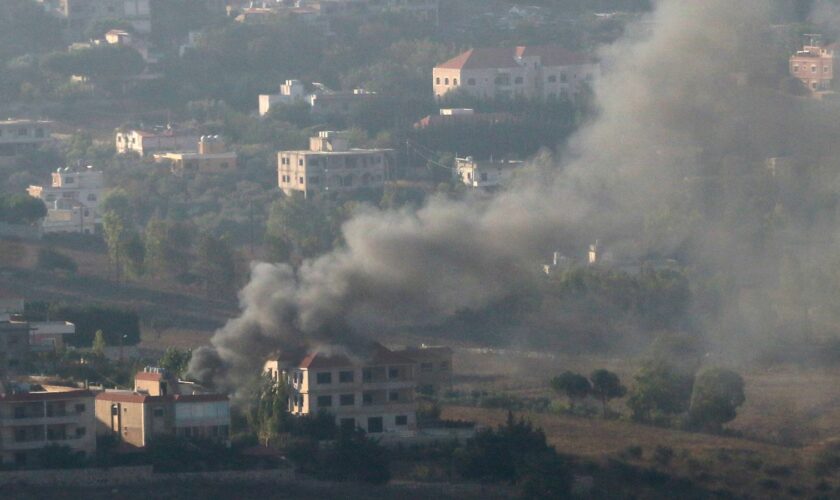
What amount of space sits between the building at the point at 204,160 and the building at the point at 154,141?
0.94 m

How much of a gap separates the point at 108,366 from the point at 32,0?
4533 cm

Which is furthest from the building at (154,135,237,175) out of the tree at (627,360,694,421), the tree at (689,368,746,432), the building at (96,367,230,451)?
the building at (96,367,230,451)

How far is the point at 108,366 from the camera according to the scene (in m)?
39.1

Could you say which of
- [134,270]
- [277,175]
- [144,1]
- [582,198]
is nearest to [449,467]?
[582,198]

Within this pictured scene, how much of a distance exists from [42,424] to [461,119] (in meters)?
33.0

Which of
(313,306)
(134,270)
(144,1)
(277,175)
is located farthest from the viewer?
(144,1)

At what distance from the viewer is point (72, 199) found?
57.2 m

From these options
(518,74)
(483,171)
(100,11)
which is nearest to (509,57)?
(518,74)

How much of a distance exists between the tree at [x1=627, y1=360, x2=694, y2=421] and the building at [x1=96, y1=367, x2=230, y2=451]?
22.3ft

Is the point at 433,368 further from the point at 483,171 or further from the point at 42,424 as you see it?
the point at 483,171

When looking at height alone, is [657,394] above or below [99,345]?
below

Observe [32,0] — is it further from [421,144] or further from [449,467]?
[449,467]

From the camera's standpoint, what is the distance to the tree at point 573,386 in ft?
130

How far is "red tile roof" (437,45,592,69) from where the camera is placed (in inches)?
2808
